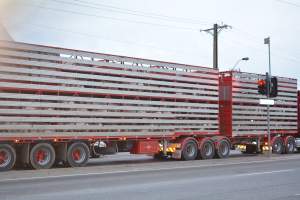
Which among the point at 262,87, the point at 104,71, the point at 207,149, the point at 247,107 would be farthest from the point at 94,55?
the point at 247,107

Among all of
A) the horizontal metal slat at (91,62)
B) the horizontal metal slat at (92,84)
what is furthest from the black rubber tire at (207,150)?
the horizontal metal slat at (91,62)

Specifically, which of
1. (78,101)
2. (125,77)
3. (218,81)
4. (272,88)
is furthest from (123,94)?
(272,88)

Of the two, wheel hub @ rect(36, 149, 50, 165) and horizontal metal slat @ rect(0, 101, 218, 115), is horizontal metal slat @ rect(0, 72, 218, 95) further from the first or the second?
wheel hub @ rect(36, 149, 50, 165)

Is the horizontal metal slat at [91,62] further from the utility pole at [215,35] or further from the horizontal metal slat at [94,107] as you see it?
the utility pole at [215,35]

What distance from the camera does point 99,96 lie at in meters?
17.5

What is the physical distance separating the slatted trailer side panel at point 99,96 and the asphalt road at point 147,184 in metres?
1.76

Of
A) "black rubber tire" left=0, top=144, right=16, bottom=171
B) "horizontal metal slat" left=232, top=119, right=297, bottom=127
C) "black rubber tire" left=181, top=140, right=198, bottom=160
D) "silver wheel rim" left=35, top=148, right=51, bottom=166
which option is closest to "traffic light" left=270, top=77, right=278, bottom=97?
"horizontal metal slat" left=232, top=119, right=297, bottom=127

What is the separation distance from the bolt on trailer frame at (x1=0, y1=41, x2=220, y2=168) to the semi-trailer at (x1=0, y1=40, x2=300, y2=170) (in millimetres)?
33

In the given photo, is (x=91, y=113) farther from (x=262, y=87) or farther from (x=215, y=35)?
(x=215, y=35)

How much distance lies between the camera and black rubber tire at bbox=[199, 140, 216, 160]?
21.3 meters

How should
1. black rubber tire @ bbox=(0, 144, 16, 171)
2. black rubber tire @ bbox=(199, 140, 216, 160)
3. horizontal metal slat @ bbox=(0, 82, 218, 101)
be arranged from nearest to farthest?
black rubber tire @ bbox=(0, 144, 16, 171)
horizontal metal slat @ bbox=(0, 82, 218, 101)
black rubber tire @ bbox=(199, 140, 216, 160)

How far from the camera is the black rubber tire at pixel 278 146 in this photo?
82.0ft

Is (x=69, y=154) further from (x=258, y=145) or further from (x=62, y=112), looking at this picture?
(x=258, y=145)

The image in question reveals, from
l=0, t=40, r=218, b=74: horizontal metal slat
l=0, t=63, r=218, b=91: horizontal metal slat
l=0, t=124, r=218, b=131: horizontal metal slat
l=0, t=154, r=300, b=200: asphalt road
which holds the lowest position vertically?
l=0, t=154, r=300, b=200: asphalt road
